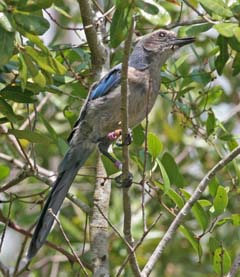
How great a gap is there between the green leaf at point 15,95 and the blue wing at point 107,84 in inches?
36.0

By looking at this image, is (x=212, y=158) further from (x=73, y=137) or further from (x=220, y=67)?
(x=220, y=67)

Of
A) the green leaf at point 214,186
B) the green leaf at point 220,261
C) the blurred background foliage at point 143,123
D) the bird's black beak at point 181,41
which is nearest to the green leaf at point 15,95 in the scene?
the blurred background foliage at point 143,123

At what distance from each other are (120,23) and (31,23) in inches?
21.7

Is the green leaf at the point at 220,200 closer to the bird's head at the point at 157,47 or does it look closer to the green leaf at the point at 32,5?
the bird's head at the point at 157,47

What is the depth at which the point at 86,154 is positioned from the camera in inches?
218

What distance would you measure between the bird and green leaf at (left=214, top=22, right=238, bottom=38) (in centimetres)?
117

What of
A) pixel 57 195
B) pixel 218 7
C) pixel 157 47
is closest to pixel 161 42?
pixel 157 47

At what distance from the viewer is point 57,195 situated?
203 inches

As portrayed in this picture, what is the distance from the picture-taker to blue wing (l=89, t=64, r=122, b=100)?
5066mm

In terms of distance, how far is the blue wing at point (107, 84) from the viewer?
5.07 m

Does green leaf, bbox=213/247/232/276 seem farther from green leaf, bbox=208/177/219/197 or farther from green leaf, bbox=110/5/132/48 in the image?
green leaf, bbox=110/5/132/48

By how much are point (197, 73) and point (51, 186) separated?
115 cm

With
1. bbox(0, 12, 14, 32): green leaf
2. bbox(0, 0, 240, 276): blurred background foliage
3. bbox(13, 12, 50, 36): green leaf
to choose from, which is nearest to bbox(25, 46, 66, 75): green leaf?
bbox(0, 0, 240, 276): blurred background foliage

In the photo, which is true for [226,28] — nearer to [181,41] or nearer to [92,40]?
[92,40]
